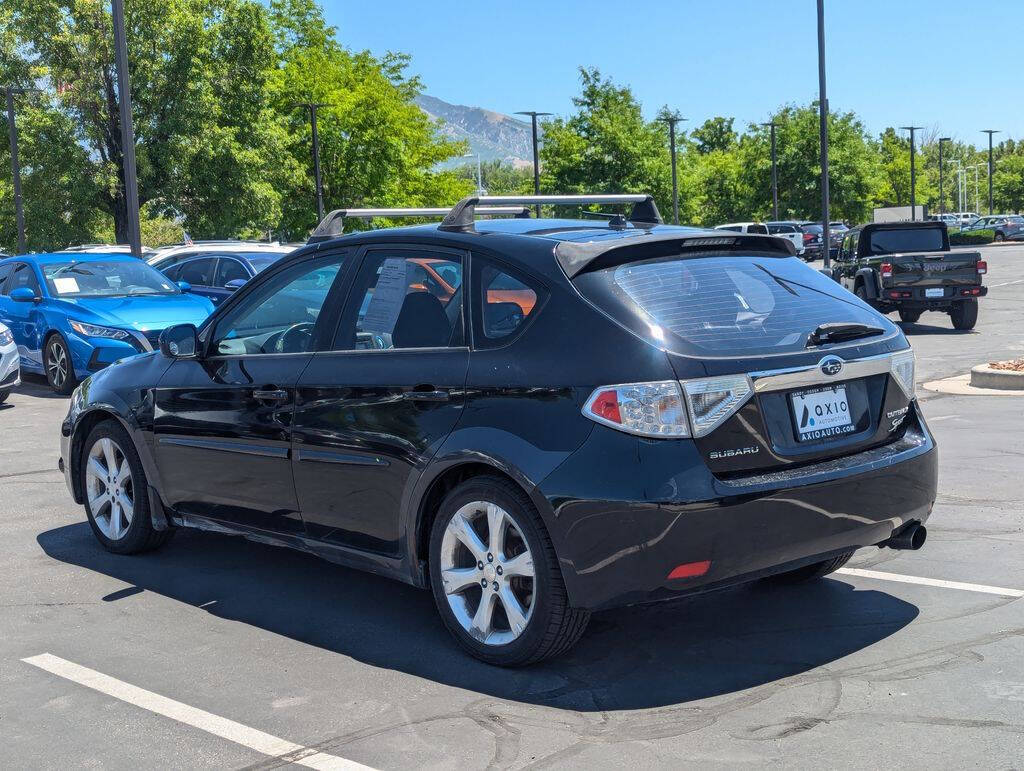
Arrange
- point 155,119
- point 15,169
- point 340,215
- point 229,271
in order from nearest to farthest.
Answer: point 340,215 < point 229,271 < point 15,169 < point 155,119

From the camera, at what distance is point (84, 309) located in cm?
1427

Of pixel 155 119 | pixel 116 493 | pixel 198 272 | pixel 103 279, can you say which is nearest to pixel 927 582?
pixel 116 493

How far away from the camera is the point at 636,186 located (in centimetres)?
5991

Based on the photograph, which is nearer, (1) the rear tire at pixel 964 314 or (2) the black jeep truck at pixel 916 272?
(2) the black jeep truck at pixel 916 272

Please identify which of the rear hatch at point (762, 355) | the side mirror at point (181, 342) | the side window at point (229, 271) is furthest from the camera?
the side window at point (229, 271)

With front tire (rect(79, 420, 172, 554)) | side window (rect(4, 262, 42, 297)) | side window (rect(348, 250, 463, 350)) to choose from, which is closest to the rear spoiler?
side window (rect(348, 250, 463, 350))

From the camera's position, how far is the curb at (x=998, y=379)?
1220cm

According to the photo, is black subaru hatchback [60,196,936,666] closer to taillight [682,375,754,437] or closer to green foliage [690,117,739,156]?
taillight [682,375,754,437]

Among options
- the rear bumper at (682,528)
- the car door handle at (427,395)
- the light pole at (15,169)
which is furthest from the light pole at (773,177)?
the rear bumper at (682,528)

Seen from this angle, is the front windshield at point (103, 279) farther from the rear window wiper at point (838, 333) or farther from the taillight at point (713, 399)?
the taillight at point (713, 399)

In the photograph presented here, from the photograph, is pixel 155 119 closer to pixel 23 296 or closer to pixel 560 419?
pixel 23 296

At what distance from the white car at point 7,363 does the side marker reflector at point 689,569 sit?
1082 centimetres

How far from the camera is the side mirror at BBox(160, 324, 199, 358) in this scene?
6.03 meters

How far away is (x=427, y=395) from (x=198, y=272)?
572 inches
